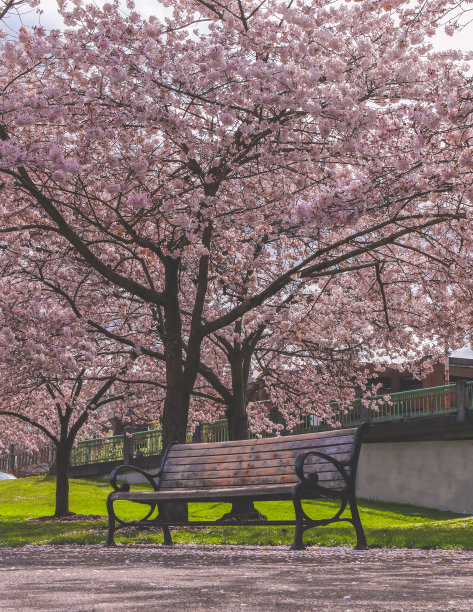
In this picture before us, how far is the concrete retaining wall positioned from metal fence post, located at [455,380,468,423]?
874mm

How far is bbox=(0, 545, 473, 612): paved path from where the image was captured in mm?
4211

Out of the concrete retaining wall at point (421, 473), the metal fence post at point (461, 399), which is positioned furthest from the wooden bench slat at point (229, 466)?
the metal fence post at point (461, 399)

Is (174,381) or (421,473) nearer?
(174,381)

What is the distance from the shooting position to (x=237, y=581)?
5277 millimetres

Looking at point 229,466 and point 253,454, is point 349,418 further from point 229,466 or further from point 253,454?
point 253,454

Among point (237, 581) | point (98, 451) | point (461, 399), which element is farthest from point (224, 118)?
point (98, 451)

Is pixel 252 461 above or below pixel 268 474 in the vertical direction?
above

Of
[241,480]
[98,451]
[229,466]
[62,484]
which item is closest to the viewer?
[241,480]

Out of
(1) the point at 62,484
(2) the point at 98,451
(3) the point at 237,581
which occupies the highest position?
(3) the point at 237,581

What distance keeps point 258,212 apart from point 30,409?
→ 14589 mm

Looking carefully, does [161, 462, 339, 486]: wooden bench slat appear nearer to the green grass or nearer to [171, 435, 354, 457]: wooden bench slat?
[171, 435, 354, 457]: wooden bench slat

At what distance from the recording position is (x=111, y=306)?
1864 cm

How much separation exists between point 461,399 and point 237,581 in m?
23.2

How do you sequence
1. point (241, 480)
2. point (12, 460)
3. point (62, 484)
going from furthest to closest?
point (12, 460), point (62, 484), point (241, 480)
